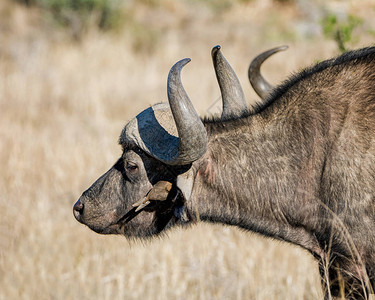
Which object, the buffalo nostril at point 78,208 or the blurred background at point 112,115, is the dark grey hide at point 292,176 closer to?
the buffalo nostril at point 78,208

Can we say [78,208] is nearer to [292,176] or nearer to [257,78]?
[292,176]

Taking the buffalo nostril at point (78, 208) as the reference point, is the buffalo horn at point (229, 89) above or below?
above

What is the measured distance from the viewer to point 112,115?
39.3 feet

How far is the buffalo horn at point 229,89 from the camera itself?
178 inches

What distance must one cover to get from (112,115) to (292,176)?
833 cm

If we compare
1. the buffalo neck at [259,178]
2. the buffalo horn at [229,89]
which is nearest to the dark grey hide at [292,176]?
the buffalo neck at [259,178]

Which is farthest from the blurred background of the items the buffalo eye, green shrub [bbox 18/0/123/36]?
the buffalo eye

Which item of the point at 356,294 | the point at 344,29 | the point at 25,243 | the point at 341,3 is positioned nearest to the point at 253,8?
the point at 341,3

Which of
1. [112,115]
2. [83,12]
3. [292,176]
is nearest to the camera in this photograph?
[292,176]

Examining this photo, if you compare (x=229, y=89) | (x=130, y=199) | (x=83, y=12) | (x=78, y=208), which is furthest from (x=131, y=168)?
(x=83, y=12)

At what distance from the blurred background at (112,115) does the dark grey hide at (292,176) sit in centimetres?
73

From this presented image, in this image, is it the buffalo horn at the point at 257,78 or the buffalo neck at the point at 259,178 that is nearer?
the buffalo neck at the point at 259,178

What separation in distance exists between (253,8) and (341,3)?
3.38m

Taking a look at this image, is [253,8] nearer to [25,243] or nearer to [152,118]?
[25,243]
